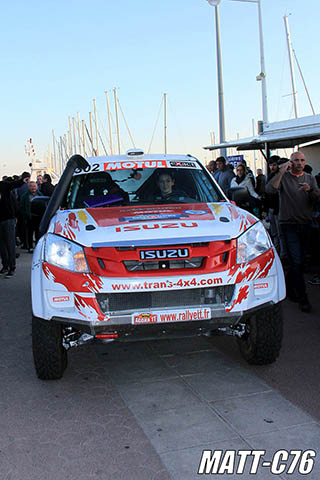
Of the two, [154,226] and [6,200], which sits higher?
[6,200]

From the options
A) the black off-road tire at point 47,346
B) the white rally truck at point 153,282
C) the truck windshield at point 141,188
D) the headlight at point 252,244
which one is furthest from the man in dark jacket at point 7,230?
the headlight at point 252,244

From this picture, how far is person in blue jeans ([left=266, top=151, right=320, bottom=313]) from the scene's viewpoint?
6301mm

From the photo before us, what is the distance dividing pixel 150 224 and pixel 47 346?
122cm

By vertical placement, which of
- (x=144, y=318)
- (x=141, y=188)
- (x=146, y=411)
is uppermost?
(x=141, y=188)

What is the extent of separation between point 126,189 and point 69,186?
57 cm

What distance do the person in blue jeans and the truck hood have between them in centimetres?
202

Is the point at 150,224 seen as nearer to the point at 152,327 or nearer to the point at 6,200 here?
the point at 152,327

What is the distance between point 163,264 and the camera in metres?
3.76

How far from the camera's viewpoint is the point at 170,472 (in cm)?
283

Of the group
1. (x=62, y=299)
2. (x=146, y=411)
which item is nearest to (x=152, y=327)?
(x=146, y=411)

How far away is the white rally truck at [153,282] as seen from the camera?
3701 millimetres

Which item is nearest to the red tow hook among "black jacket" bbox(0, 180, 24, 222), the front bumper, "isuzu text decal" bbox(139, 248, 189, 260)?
the front bumper

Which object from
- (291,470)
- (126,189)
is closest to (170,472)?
(291,470)

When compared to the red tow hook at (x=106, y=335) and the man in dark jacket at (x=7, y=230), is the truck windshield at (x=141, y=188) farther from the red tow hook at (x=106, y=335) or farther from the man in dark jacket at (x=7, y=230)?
the man in dark jacket at (x=7, y=230)
